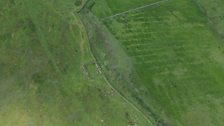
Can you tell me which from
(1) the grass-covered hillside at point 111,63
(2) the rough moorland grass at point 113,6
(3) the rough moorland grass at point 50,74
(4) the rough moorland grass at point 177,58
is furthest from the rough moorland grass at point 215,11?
(3) the rough moorland grass at point 50,74

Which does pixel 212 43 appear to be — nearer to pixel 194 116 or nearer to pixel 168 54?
pixel 168 54

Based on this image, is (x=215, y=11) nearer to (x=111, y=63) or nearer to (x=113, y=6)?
(x=113, y=6)

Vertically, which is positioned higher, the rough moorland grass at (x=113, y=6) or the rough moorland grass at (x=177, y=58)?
the rough moorland grass at (x=113, y=6)

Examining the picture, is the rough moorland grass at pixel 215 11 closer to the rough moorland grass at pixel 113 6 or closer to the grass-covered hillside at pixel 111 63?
the grass-covered hillside at pixel 111 63

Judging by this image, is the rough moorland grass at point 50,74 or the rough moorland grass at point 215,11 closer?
the rough moorland grass at point 50,74

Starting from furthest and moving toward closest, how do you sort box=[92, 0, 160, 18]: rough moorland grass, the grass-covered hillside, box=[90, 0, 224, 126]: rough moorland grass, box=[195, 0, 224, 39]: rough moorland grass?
box=[195, 0, 224, 39]: rough moorland grass
box=[92, 0, 160, 18]: rough moorland grass
box=[90, 0, 224, 126]: rough moorland grass
the grass-covered hillside

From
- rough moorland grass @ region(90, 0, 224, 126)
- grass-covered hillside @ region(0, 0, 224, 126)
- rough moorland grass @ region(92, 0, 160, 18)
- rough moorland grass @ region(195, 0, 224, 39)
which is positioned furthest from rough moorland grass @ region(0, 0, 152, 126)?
rough moorland grass @ region(195, 0, 224, 39)

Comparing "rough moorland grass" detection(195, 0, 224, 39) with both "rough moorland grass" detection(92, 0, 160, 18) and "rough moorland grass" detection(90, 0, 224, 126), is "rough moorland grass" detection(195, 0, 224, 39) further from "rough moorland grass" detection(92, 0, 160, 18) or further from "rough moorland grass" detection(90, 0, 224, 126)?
"rough moorland grass" detection(92, 0, 160, 18)
